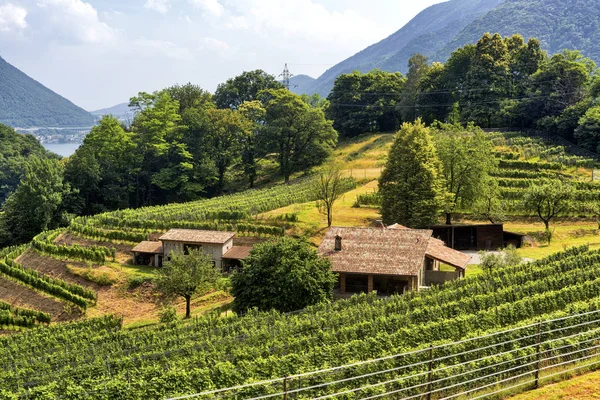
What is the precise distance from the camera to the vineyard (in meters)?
18.2

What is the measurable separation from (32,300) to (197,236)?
13972 mm

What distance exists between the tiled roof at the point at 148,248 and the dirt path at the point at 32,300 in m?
8.16

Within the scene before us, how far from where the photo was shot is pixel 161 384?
717 inches

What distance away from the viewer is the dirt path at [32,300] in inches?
1590

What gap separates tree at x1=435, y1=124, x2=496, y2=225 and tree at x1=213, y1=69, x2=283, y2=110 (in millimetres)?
56158

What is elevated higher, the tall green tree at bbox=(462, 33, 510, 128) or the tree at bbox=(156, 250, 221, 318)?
the tall green tree at bbox=(462, 33, 510, 128)

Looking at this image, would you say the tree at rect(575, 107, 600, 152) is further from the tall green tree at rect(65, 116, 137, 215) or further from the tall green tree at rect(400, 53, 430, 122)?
the tall green tree at rect(65, 116, 137, 215)

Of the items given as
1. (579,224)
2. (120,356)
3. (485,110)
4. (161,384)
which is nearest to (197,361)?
(161,384)

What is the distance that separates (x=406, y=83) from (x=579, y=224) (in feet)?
166

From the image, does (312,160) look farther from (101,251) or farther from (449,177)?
(101,251)

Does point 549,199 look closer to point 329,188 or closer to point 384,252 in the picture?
point 329,188

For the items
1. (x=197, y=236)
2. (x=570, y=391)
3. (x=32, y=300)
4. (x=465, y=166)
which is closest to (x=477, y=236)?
(x=465, y=166)

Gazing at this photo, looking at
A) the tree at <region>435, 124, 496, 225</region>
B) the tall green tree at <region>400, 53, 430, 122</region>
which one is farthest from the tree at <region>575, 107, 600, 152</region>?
the tall green tree at <region>400, 53, 430, 122</region>

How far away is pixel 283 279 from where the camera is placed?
30.3 metres
